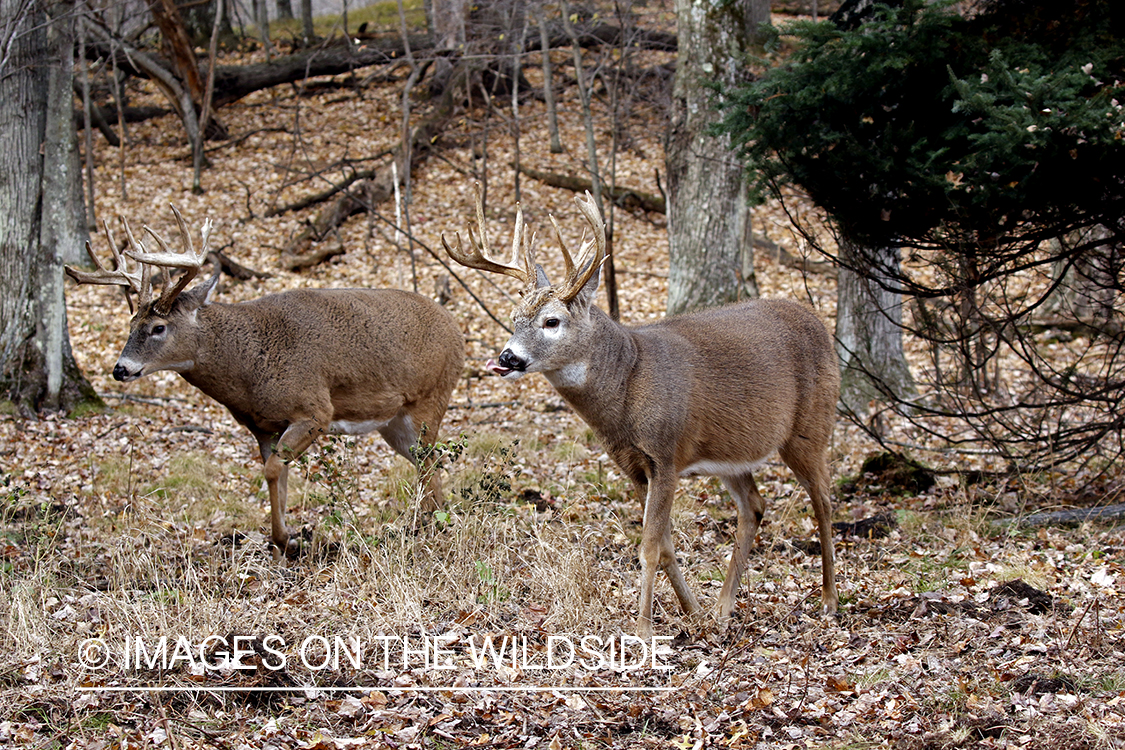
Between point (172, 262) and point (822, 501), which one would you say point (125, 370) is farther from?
point (822, 501)

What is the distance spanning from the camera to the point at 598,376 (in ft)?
18.8

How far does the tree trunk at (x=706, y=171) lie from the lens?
10.6m

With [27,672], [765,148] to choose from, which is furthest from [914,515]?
[27,672]

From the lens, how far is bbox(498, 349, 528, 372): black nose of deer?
18.3ft

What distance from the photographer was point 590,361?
5754 mm

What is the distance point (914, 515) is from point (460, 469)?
4019 mm

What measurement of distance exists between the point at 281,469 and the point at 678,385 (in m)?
3.40

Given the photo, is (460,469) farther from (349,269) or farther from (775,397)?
(349,269)

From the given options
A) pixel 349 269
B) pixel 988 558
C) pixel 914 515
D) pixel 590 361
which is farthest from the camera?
pixel 349 269

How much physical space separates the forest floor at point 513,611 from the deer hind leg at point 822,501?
0.42ft

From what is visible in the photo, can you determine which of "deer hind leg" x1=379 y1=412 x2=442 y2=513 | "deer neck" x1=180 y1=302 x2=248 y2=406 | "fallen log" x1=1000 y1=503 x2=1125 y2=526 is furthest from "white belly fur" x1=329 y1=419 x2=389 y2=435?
"fallen log" x1=1000 y1=503 x2=1125 y2=526

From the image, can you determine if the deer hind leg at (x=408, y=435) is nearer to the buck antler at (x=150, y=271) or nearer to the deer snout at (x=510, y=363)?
the buck antler at (x=150, y=271)

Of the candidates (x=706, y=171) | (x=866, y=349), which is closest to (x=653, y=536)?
(x=706, y=171)

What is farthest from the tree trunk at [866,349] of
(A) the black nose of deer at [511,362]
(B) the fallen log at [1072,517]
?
(A) the black nose of deer at [511,362]
